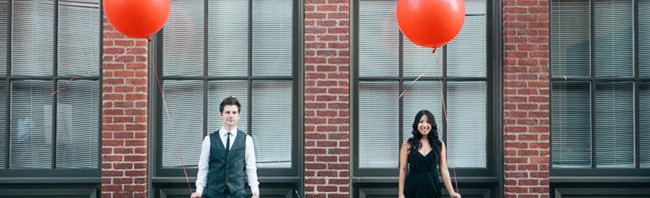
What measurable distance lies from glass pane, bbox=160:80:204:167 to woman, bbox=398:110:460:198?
226cm

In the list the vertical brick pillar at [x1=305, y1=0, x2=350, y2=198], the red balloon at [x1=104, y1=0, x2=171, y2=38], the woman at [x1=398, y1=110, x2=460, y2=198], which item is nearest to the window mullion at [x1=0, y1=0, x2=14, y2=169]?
the red balloon at [x1=104, y1=0, x2=171, y2=38]

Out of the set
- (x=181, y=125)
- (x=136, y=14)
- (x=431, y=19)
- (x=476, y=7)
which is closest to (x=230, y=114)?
(x=136, y=14)

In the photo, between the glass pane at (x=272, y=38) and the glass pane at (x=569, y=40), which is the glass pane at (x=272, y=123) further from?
the glass pane at (x=569, y=40)

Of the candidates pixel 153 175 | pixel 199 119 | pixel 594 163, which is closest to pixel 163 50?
pixel 199 119

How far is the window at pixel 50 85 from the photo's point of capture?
6.62m

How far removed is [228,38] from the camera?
6691 mm

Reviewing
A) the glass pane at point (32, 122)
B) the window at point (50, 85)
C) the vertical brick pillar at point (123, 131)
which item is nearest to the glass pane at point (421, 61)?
the vertical brick pillar at point (123, 131)

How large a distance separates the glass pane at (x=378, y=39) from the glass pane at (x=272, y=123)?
2.82 ft

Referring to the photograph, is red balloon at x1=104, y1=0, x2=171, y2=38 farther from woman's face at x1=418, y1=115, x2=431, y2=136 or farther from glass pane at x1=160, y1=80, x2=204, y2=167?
woman's face at x1=418, y1=115, x2=431, y2=136

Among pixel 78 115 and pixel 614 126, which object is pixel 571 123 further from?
pixel 78 115

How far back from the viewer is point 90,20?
664 cm

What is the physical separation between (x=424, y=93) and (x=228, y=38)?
2.12 meters

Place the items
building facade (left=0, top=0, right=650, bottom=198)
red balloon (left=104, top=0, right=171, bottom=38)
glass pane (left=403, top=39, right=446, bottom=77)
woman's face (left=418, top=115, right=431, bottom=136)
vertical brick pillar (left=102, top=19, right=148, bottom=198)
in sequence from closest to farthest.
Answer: red balloon (left=104, top=0, right=171, bottom=38)
woman's face (left=418, top=115, right=431, bottom=136)
vertical brick pillar (left=102, top=19, right=148, bottom=198)
building facade (left=0, top=0, right=650, bottom=198)
glass pane (left=403, top=39, right=446, bottom=77)

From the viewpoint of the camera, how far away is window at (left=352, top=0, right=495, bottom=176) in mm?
6684
